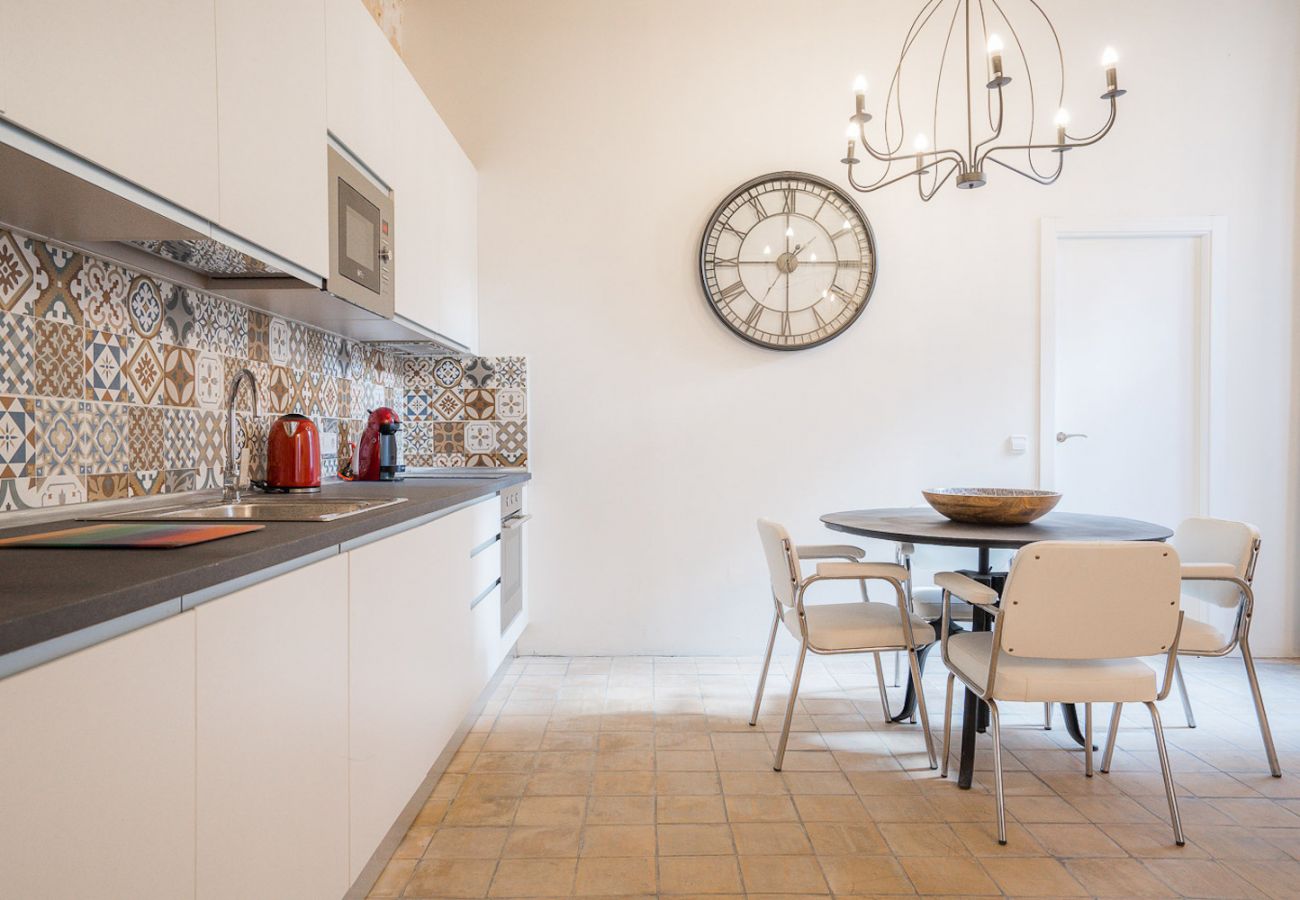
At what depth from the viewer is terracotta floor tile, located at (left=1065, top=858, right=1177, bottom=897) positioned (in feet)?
5.80

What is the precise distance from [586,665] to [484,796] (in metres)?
1.31

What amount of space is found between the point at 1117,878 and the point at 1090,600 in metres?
0.64

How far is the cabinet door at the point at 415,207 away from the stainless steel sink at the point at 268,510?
0.80 metres

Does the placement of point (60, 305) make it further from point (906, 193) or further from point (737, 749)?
point (906, 193)

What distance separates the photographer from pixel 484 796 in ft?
7.41

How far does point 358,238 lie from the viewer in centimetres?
225

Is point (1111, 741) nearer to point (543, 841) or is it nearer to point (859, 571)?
point (859, 571)

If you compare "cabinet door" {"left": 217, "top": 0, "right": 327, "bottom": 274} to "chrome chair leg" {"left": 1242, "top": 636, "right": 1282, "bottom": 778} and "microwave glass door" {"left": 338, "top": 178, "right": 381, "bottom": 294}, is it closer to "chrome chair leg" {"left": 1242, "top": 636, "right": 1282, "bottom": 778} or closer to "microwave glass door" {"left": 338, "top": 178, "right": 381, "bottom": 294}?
"microwave glass door" {"left": 338, "top": 178, "right": 381, "bottom": 294}

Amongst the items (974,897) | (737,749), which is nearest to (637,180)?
(737,749)

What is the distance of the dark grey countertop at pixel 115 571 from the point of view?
0.78 m

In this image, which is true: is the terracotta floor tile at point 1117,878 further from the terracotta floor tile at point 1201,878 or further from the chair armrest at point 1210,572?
the chair armrest at point 1210,572

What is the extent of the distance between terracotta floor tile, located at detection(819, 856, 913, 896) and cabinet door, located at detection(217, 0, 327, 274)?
196cm

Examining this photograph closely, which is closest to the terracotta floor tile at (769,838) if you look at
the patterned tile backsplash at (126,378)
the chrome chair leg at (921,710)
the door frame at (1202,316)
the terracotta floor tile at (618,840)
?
the terracotta floor tile at (618,840)

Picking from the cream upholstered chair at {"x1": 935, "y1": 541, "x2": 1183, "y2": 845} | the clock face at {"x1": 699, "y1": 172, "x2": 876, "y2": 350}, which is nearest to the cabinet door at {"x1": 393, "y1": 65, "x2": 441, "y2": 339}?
the clock face at {"x1": 699, "y1": 172, "x2": 876, "y2": 350}
